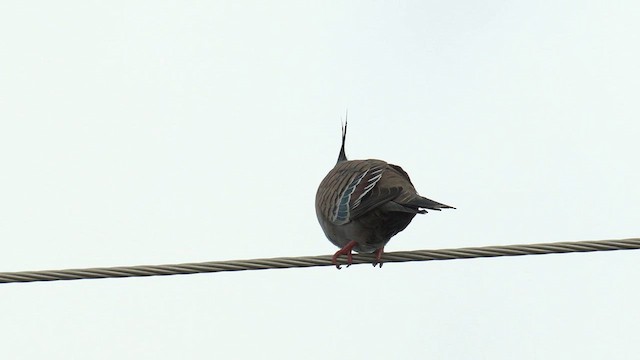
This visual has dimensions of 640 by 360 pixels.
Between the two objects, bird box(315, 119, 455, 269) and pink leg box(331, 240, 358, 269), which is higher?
bird box(315, 119, 455, 269)

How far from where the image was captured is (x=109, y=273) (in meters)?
6.45

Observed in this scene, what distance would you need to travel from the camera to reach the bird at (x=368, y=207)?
797 cm

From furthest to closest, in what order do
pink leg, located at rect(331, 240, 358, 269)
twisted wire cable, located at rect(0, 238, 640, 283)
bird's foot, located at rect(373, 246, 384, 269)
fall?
pink leg, located at rect(331, 240, 358, 269), bird's foot, located at rect(373, 246, 384, 269), twisted wire cable, located at rect(0, 238, 640, 283)

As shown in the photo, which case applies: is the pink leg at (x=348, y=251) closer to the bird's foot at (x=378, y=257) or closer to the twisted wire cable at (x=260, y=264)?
the bird's foot at (x=378, y=257)

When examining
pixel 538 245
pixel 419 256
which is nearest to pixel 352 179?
pixel 419 256

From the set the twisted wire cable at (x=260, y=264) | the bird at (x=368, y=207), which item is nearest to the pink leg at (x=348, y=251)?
the bird at (x=368, y=207)

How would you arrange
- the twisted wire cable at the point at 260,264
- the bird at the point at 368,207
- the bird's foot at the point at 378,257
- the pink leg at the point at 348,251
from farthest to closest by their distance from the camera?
the pink leg at the point at 348,251, the bird at the point at 368,207, the bird's foot at the point at 378,257, the twisted wire cable at the point at 260,264

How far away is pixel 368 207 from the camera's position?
814 centimetres

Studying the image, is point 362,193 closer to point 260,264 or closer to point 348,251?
point 348,251

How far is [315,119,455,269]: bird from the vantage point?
314 inches

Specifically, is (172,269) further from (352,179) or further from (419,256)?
(352,179)

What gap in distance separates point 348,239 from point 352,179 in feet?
1.44

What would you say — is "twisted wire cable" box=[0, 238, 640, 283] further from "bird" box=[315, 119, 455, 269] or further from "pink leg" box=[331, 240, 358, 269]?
"pink leg" box=[331, 240, 358, 269]

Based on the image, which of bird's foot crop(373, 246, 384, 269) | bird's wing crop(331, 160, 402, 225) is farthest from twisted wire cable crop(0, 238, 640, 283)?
bird's wing crop(331, 160, 402, 225)
